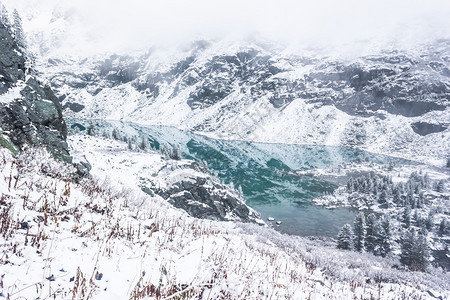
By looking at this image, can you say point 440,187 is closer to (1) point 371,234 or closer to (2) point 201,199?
(1) point 371,234

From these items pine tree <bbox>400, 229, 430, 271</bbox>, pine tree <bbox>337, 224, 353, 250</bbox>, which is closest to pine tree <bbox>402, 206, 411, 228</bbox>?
pine tree <bbox>400, 229, 430, 271</bbox>

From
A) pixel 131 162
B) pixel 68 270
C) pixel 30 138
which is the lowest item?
pixel 131 162

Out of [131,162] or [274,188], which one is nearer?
[131,162]

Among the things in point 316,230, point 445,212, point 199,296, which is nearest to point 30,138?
point 199,296

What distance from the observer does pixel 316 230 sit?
196ft

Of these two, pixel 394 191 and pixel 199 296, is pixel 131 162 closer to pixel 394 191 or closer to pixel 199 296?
pixel 199 296

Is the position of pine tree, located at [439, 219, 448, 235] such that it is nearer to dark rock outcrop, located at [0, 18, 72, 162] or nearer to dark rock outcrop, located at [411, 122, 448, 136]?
dark rock outcrop, located at [0, 18, 72, 162]

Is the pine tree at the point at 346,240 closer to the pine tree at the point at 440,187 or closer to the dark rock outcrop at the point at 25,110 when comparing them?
the dark rock outcrop at the point at 25,110

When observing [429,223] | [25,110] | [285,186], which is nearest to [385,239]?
[429,223]

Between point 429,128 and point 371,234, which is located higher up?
point 371,234

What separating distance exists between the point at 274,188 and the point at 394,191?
1592 inches

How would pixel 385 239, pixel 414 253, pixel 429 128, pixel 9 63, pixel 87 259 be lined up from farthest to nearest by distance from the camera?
pixel 429 128, pixel 385 239, pixel 414 253, pixel 9 63, pixel 87 259

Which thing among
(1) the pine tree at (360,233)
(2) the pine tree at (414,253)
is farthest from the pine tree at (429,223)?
(2) the pine tree at (414,253)

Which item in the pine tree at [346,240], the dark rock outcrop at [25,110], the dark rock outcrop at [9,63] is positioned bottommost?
the pine tree at [346,240]
